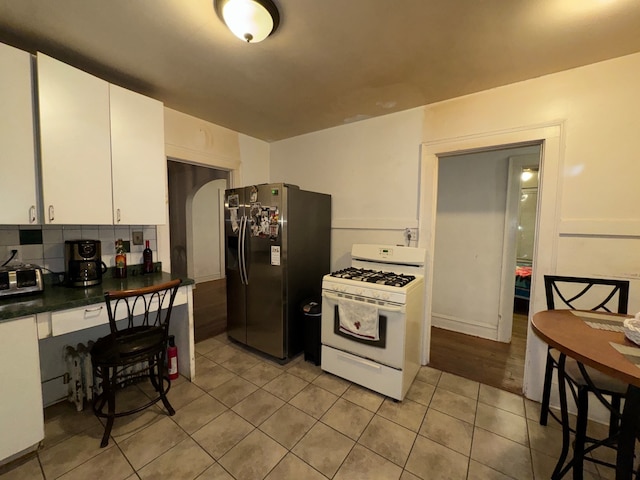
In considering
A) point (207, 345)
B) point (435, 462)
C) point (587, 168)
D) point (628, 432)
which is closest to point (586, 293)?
point (587, 168)

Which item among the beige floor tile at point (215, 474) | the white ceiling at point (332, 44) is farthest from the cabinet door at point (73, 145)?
the beige floor tile at point (215, 474)

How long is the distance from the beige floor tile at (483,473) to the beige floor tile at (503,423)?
11.0 inches

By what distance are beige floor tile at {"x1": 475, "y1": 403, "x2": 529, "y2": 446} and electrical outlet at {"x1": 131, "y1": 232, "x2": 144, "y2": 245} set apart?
3029mm

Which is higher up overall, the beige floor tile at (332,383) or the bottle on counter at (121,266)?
the bottle on counter at (121,266)

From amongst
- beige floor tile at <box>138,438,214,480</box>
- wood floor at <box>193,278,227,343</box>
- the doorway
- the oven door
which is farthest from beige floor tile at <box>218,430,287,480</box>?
the doorway

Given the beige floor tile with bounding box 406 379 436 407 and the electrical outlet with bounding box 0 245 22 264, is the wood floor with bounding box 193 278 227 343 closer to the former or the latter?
the electrical outlet with bounding box 0 245 22 264

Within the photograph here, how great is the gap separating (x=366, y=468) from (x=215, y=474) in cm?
83

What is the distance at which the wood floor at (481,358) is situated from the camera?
7.54ft

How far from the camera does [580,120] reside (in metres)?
1.79

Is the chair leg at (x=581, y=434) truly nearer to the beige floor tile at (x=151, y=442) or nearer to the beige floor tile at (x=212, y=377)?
the beige floor tile at (x=151, y=442)

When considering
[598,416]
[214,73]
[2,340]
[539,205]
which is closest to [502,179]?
[539,205]

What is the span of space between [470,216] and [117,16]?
354 cm

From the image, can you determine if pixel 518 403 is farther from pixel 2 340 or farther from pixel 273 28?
pixel 2 340

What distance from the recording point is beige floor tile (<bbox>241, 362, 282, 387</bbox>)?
2234mm
